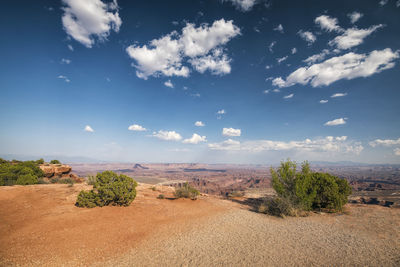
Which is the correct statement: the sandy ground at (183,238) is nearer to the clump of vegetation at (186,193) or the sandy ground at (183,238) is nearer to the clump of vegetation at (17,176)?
the clump of vegetation at (186,193)

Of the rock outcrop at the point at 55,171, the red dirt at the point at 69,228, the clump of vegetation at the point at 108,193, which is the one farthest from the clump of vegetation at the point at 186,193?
the rock outcrop at the point at 55,171

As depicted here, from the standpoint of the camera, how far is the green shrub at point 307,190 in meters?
10.8

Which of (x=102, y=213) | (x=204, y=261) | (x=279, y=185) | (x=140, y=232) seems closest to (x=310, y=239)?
(x=204, y=261)

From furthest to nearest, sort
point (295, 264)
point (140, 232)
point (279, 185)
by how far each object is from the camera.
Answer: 1. point (279, 185)
2. point (140, 232)
3. point (295, 264)

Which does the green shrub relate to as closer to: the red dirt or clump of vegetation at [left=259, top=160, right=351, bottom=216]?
clump of vegetation at [left=259, top=160, right=351, bottom=216]

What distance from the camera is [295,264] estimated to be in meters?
4.69

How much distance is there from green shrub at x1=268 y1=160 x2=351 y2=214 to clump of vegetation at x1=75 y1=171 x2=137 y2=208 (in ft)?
29.7

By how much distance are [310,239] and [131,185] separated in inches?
406

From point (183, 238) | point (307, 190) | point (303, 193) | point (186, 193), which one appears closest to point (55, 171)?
point (186, 193)

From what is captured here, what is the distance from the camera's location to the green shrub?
427 inches

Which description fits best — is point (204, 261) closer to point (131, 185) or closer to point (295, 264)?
point (295, 264)

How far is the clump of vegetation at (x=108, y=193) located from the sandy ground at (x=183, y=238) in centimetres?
65

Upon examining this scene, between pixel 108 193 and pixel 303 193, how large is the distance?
12511 mm

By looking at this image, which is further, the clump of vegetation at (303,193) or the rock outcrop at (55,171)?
the rock outcrop at (55,171)
